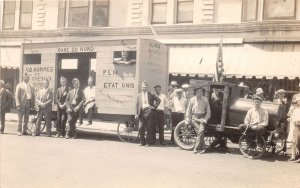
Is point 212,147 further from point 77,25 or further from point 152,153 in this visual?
point 77,25

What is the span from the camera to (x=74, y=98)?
12617mm

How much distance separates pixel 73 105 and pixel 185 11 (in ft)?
27.0

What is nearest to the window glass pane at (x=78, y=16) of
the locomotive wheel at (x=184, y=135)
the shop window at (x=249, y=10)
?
the shop window at (x=249, y=10)

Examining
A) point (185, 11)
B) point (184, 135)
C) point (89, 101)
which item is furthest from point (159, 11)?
point (184, 135)

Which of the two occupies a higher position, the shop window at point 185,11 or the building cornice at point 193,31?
the shop window at point 185,11

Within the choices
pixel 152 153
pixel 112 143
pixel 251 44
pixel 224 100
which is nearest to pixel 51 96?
pixel 112 143

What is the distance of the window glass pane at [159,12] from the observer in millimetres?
19234

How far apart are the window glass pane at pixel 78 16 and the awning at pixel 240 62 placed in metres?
5.02

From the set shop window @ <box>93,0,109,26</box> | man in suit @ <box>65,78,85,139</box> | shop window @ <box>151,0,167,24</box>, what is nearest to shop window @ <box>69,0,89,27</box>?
shop window @ <box>93,0,109,26</box>

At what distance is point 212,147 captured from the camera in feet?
37.0

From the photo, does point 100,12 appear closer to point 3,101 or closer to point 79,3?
point 79,3

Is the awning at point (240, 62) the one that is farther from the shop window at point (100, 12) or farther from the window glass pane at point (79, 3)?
the window glass pane at point (79, 3)

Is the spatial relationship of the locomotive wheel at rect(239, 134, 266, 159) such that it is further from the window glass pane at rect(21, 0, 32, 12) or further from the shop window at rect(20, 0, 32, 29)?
the window glass pane at rect(21, 0, 32, 12)

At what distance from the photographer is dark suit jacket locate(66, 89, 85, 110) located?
41.2 feet
